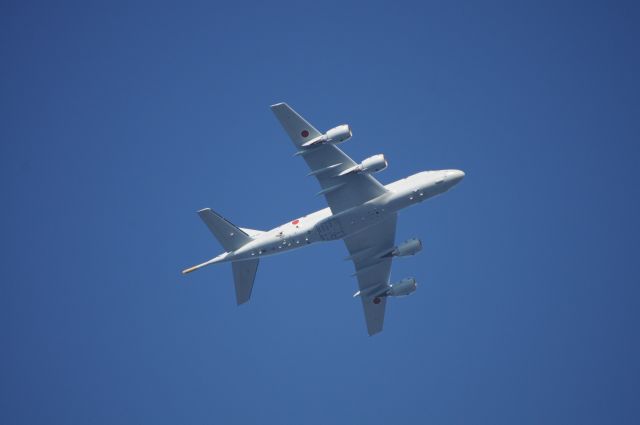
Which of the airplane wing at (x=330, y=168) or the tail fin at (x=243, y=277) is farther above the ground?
the airplane wing at (x=330, y=168)

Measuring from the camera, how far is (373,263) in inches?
3098

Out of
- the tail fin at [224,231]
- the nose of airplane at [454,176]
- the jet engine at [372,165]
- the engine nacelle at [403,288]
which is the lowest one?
the engine nacelle at [403,288]

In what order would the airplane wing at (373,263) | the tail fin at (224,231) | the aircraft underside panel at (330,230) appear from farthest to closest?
1. the airplane wing at (373,263)
2. the tail fin at (224,231)
3. the aircraft underside panel at (330,230)

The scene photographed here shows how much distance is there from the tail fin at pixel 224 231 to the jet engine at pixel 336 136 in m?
11.6

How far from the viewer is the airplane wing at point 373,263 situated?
76750mm

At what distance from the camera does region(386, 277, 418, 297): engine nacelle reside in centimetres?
7931

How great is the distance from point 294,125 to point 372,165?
8005 mm

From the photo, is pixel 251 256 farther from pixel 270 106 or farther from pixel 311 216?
pixel 270 106

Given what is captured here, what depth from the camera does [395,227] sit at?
7644 centimetres

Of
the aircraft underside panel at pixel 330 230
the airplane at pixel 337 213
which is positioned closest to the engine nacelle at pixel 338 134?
the airplane at pixel 337 213

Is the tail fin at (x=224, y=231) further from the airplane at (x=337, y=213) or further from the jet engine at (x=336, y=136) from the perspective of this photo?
the jet engine at (x=336, y=136)

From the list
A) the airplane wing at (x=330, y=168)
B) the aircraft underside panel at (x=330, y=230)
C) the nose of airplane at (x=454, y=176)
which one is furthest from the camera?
the aircraft underside panel at (x=330, y=230)

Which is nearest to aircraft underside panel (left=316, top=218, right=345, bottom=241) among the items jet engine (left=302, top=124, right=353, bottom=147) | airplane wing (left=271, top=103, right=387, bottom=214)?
airplane wing (left=271, top=103, right=387, bottom=214)

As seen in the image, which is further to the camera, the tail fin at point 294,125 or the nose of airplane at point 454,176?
the nose of airplane at point 454,176
